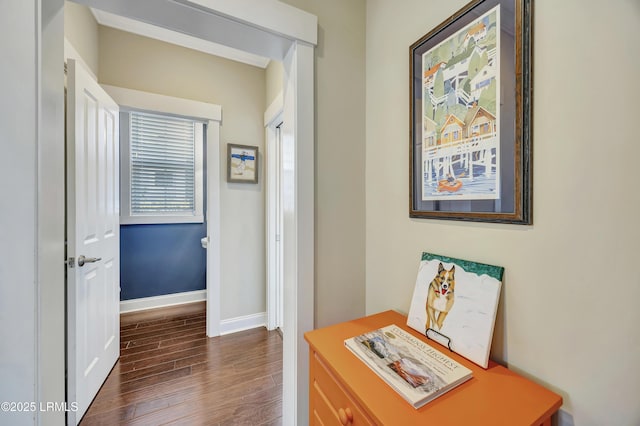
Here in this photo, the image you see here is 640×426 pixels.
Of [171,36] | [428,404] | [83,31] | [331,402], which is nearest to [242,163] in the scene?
[171,36]

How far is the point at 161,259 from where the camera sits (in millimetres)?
3148

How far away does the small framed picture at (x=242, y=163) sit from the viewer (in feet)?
8.00

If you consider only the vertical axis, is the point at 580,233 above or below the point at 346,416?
above

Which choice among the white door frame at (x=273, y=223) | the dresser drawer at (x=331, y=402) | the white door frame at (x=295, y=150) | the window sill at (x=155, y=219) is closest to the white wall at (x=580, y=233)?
the dresser drawer at (x=331, y=402)

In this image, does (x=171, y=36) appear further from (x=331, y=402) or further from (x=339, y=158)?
(x=331, y=402)

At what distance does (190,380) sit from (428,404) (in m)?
1.81

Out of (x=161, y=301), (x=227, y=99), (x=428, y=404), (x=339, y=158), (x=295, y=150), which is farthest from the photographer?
(x=161, y=301)

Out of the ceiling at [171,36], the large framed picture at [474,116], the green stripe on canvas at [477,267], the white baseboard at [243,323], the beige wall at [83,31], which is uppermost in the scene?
the ceiling at [171,36]

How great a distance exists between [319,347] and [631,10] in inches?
48.2

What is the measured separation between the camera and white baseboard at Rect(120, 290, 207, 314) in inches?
115

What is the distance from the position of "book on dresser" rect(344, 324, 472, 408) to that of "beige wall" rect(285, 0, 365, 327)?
370 mm
